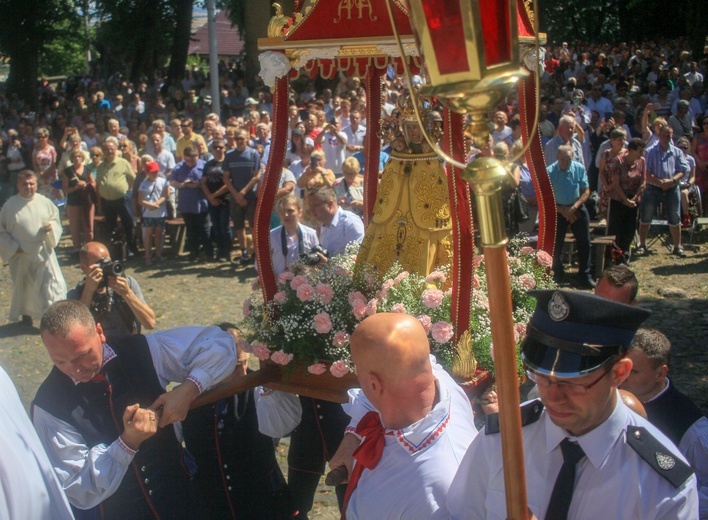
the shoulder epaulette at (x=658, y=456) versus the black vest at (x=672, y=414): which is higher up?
the shoulder epaulette at (x=658, y=456)

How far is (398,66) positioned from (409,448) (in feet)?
10.6

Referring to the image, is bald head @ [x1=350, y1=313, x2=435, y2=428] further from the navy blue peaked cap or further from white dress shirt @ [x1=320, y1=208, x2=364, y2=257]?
white dress shirt @ [x1=320, y1=208, x2=364, y2=257]

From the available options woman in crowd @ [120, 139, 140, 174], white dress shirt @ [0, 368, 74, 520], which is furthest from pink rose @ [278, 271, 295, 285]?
woman in crowd @ [120, 139, 140, 174]

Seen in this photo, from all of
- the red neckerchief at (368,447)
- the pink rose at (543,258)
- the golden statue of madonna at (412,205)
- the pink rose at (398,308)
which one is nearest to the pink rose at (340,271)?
the golden statue of madonna at (412,205)

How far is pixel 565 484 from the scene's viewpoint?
2223mm

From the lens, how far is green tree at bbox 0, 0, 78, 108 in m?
26.9

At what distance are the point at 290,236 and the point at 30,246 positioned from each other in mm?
3812

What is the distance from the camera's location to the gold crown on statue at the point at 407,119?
447 centimetres

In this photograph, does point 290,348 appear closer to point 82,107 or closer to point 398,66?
point 398,66

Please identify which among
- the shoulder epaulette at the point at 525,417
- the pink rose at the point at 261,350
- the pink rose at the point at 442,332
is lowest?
the pink rose at the point at 261,350

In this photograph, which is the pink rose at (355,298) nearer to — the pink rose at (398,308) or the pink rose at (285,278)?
the pink rose at (398,308)

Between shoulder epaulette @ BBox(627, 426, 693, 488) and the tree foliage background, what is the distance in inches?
688

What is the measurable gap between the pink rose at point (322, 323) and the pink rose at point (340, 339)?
0.06 m

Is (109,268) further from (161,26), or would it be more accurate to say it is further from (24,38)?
(161,26)
